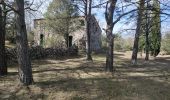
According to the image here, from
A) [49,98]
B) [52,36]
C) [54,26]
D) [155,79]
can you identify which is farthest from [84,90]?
[52,36]

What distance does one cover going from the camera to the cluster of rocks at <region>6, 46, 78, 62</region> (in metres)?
23.3

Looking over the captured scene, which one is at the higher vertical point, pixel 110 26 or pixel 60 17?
pixel 60 17

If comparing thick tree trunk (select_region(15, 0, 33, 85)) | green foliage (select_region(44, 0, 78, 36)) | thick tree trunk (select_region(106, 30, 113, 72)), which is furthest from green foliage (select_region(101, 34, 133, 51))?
thick tree trunk (select_region(15, 0, 33, 85))

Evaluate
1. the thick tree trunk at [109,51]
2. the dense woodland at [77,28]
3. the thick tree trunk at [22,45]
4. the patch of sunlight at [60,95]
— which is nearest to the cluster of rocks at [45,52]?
the dense woodland at [77,28]

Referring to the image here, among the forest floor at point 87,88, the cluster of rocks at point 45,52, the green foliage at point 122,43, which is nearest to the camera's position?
A: the forest floor at point 87,88

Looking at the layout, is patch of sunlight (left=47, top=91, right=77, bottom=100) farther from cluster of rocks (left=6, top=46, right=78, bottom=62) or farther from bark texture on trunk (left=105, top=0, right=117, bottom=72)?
cluster of rocks (left=6, top=46, right=78, bottom=62)

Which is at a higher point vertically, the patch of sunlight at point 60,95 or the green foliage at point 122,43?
the green foliage at point 122,43

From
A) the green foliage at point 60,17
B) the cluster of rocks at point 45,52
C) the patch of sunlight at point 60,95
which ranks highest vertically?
the green foliage at point 60,17

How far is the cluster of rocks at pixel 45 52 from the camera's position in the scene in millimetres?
23322

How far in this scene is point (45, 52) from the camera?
28359 millimetres

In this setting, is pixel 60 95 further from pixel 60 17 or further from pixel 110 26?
pixel 60 17

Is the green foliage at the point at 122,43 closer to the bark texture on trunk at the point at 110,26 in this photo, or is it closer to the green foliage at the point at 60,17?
the green foliage at the point at 60,17

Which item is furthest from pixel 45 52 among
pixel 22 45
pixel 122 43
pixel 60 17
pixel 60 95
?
pixel 122 43

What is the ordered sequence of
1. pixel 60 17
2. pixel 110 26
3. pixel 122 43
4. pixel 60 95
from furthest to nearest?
pixel 122 43 < pixel 60 17 < pixel 110 26 < pixel 60 95
